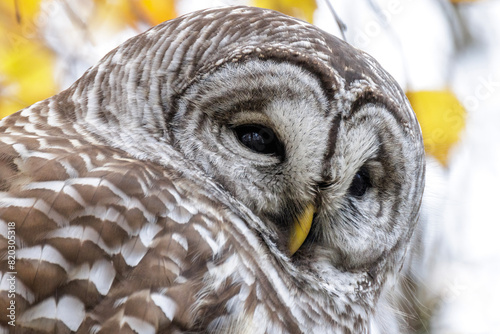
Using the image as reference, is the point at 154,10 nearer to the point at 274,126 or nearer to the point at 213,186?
the point at 274,126

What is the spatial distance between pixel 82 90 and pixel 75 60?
1.15m

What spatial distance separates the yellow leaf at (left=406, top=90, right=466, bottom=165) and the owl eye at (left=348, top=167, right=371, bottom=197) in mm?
1068

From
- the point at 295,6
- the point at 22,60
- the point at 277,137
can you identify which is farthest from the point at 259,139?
the point at 22,60

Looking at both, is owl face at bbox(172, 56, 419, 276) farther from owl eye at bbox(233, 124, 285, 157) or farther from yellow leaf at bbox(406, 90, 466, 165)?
yellow leaf at bbox(406, 90, 466, 165)

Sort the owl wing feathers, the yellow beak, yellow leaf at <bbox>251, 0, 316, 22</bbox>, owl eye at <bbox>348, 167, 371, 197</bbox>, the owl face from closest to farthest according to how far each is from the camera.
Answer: the owl wing feathers < the owl face < the yellow beak < owl eye at <bbox>348, 167, 371, 197</bbox> < yellow leaf at <bbox>251, 0, 316, 22</bbox>

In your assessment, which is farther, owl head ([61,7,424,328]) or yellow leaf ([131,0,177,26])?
yellow leaf ([131,0,177,26])

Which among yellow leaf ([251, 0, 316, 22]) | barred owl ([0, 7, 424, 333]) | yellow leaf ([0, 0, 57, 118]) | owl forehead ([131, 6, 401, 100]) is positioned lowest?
yellow leaf ([0, 0, 57, 118])

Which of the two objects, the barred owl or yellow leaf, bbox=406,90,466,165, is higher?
yellow leaf, bbox=406,90,466,165

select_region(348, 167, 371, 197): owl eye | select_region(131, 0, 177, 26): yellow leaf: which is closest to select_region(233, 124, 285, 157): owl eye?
select_region(348, 167, 371, 197): owl eye

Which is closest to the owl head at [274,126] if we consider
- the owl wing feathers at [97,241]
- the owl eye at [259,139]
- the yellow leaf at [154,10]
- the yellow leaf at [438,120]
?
the owl eye at [259,139]

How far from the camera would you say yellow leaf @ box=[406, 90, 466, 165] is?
337cm

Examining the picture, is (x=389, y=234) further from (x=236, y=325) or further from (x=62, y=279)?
(x=62, y=279)

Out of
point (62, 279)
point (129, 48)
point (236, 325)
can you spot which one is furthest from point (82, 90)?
point (236, 325)

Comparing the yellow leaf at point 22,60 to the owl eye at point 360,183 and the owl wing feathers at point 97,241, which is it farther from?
the owl eye at point 360,183
